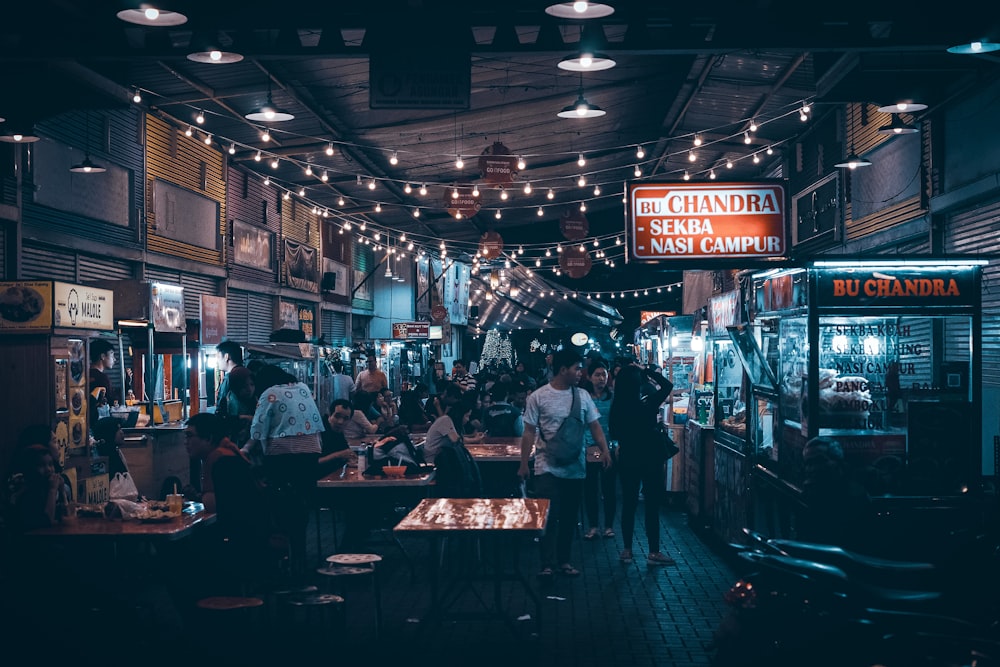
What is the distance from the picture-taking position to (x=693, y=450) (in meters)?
11.4

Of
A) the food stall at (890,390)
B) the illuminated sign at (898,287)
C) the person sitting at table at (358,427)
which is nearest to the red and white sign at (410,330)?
the person sitting at table at (358,427)

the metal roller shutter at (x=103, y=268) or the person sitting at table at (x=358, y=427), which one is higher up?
the metal roller shutter at (x=103, y=268)

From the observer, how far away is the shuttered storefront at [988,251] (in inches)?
377

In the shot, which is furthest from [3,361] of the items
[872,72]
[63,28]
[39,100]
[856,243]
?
[856,243]

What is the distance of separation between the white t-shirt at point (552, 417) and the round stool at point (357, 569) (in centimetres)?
214

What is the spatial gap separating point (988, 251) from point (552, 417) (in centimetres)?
495

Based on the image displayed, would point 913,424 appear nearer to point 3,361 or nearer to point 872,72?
point 872,72

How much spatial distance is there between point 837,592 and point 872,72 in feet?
21.1

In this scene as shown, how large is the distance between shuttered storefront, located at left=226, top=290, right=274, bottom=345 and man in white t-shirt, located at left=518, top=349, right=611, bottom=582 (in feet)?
34.1

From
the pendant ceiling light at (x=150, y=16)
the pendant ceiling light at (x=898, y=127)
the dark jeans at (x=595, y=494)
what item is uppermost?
the pendant ceiling light at (x=898, y=127)

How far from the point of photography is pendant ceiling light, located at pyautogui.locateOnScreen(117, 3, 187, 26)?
19.6ft

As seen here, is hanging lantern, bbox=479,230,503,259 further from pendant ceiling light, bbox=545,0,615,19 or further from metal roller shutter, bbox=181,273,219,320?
pendant ceiling light, bbox=545,0,615,19

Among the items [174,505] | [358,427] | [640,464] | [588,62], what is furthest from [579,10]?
[358,427]

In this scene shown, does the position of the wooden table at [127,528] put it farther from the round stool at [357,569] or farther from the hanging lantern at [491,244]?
the hanging lantern at [491,244]
